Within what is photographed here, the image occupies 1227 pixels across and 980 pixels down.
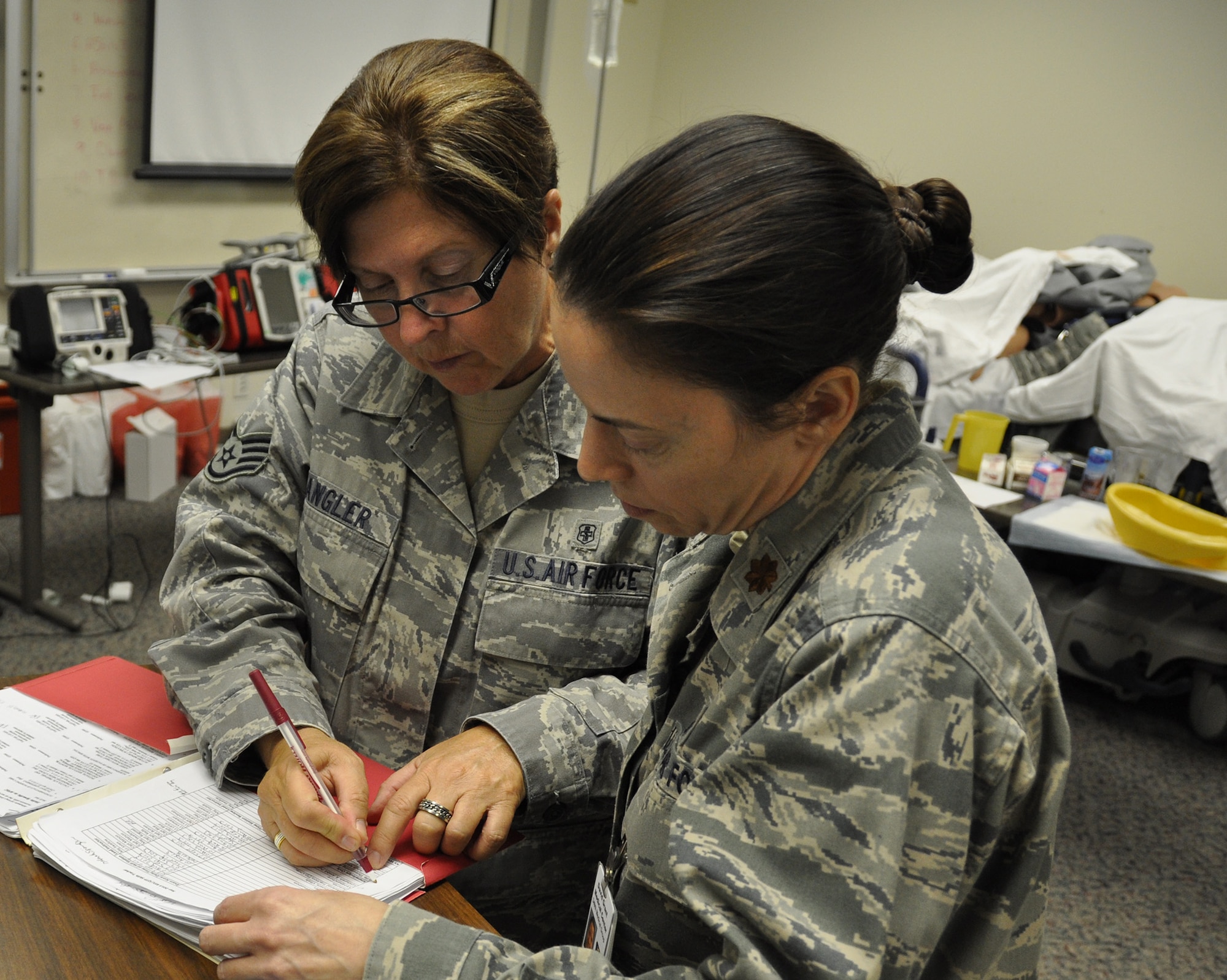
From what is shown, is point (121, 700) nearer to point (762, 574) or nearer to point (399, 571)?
point (399, 571)

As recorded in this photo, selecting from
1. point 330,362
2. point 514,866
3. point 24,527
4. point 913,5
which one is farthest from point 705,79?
point 514,866

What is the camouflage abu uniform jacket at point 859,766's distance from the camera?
65 cm

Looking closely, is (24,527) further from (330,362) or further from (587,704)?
(587,704)

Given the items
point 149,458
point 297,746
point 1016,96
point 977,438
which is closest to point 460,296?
point 297,746

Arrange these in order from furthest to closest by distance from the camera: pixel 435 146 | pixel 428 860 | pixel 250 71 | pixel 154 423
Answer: pixel 250 71, pixel 154 423, pixel 435 146, pixel 428 860

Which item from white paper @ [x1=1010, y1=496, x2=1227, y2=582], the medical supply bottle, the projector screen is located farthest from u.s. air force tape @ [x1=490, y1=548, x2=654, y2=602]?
the projector screen

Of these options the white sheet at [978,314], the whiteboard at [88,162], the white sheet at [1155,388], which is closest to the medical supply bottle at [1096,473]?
the white sheet at [1155,388]

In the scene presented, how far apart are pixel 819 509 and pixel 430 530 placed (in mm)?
596

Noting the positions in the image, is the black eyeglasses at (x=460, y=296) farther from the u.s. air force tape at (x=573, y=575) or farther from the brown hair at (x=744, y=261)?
the brown hair at (x=744, y=261)

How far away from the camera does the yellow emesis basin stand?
253cm

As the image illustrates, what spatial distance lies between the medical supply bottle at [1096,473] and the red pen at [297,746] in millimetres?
2589

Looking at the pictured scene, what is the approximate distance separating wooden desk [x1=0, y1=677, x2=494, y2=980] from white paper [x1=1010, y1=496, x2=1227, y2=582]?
2.14 metres

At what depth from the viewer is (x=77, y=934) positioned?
0.83 meters

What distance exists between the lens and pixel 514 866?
1.16m
